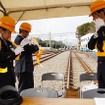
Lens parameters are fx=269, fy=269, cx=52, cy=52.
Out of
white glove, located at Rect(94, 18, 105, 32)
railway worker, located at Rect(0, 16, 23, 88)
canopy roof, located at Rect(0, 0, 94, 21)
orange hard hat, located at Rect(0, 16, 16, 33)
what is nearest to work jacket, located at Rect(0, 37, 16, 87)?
railway worker, located at Rect(0, 16, 23, 88)

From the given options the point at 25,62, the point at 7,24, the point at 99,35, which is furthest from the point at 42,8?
the point at 99,35

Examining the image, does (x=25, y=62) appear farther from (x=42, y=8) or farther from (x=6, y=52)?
(x=42, y=8)

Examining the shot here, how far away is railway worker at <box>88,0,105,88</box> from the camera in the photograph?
12.9 ft

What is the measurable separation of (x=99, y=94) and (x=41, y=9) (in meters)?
3.59

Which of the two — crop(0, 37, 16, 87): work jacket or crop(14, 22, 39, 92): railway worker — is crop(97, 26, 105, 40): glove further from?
crop(14, 22, 39, 92): railway worker

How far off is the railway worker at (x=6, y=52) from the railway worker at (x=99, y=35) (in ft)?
3.82

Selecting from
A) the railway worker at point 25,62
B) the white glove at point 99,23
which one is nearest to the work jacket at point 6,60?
the railway worker at point 25,62

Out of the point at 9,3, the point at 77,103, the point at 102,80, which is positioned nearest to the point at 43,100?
the point at 77,103

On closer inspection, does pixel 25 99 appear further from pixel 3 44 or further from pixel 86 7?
pixel 86 7

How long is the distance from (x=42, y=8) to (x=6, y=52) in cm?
289

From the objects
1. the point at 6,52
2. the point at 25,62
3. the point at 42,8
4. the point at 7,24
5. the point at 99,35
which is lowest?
the point at 25,62

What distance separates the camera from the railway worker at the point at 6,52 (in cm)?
386

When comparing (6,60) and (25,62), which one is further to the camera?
(25,62)

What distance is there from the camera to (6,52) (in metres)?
3.89
